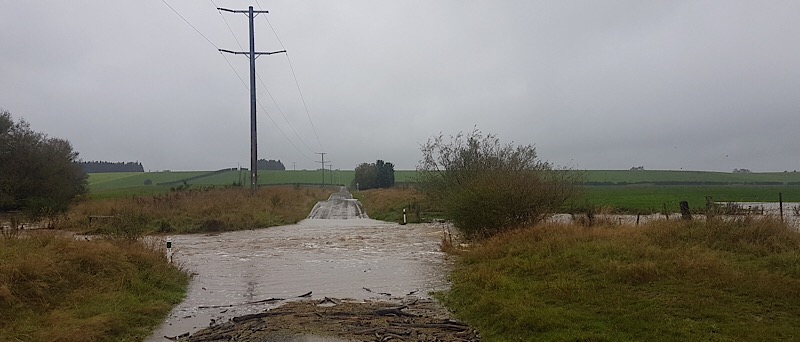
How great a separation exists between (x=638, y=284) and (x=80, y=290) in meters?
10.5

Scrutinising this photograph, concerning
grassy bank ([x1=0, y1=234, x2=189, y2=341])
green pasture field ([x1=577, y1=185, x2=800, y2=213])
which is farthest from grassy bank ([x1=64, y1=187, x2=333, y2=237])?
green pasture field ([x1=577, y1=185, x2=800, y2=213])

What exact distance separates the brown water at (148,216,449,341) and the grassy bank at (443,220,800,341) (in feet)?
6.48

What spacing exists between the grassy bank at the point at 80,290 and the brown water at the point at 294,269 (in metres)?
0.56

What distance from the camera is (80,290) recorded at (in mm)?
10992

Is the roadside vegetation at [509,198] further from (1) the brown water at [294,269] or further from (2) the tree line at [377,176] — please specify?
(2) the tree line at [377,176]

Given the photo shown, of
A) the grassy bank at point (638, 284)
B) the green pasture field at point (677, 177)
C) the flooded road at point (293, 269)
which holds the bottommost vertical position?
the flooded road at point (293, 269)

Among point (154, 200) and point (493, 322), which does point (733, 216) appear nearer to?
point (493, 322)

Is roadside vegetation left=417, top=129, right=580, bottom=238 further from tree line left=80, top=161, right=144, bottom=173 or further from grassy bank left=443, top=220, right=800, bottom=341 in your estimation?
tree line left=80, top=161, right=144, bottom=173

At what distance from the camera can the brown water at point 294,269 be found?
1194 centimetres

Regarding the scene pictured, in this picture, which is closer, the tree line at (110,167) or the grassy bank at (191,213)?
the grassy bank at (191,213)

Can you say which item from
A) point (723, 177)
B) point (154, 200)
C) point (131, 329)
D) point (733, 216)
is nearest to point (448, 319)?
point (131, 329)

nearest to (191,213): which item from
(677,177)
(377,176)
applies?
(377,176)

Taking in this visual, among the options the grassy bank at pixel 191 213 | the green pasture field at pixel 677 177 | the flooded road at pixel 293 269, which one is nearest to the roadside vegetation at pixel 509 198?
the flooded road at pixel 293 269

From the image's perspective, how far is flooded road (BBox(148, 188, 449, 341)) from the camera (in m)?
11.9
